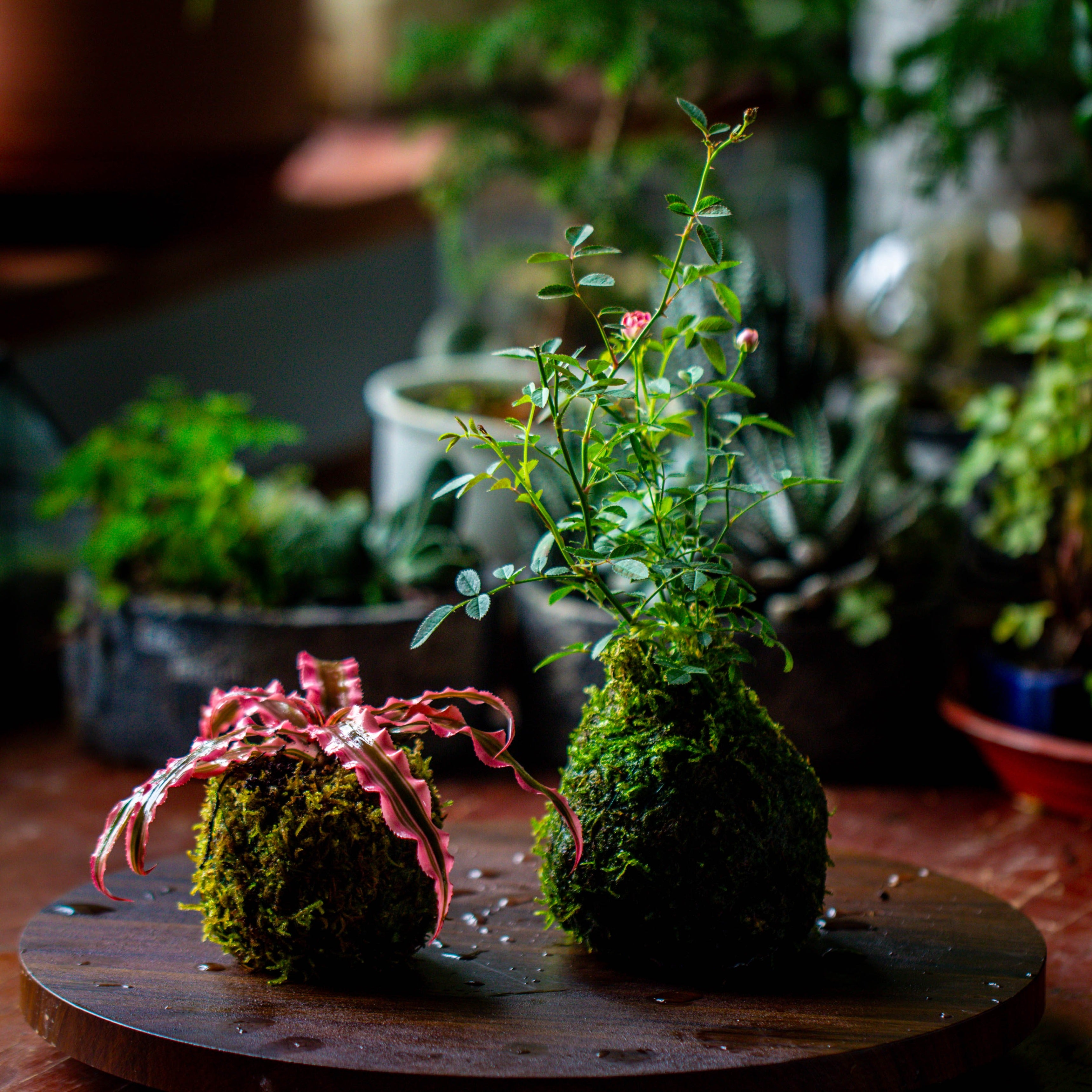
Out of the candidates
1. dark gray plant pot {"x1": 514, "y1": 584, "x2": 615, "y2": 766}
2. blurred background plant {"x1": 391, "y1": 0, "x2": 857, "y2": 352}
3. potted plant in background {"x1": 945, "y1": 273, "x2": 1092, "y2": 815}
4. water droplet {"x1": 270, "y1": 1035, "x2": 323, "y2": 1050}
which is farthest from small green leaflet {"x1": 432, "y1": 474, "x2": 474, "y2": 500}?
blurred background plant {"x1": 391, "y1": 0, "x2": 857, "y2": 352}

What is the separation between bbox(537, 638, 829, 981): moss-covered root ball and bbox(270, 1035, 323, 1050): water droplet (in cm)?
14

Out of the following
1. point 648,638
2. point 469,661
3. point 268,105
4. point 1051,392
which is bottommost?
point 469,661

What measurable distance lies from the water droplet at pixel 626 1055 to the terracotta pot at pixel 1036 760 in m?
0.55

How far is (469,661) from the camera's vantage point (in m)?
1.02

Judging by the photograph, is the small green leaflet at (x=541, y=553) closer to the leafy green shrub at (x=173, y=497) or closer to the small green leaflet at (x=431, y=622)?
the small green leaflet at (x=431, y=622)

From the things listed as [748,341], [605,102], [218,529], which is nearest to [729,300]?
[748,341]

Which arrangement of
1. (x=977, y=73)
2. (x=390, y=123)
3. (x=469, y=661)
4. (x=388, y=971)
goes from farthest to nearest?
1. (x=390, y=123)
2. (x=977, y=73)
3. (x=469, y=661)
4. (x=388, y=971)

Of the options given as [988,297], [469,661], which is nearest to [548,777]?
[469,661]

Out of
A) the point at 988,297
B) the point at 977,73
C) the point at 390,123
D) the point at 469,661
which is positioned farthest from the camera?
the point at 390,123

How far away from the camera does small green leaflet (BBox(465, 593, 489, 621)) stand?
0.49 m

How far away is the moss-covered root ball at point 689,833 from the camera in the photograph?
53 cm

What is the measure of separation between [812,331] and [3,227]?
987 mm

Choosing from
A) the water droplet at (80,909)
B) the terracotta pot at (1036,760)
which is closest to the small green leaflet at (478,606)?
the water droplet at (80,909)

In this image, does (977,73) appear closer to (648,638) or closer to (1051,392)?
(1051,392)
